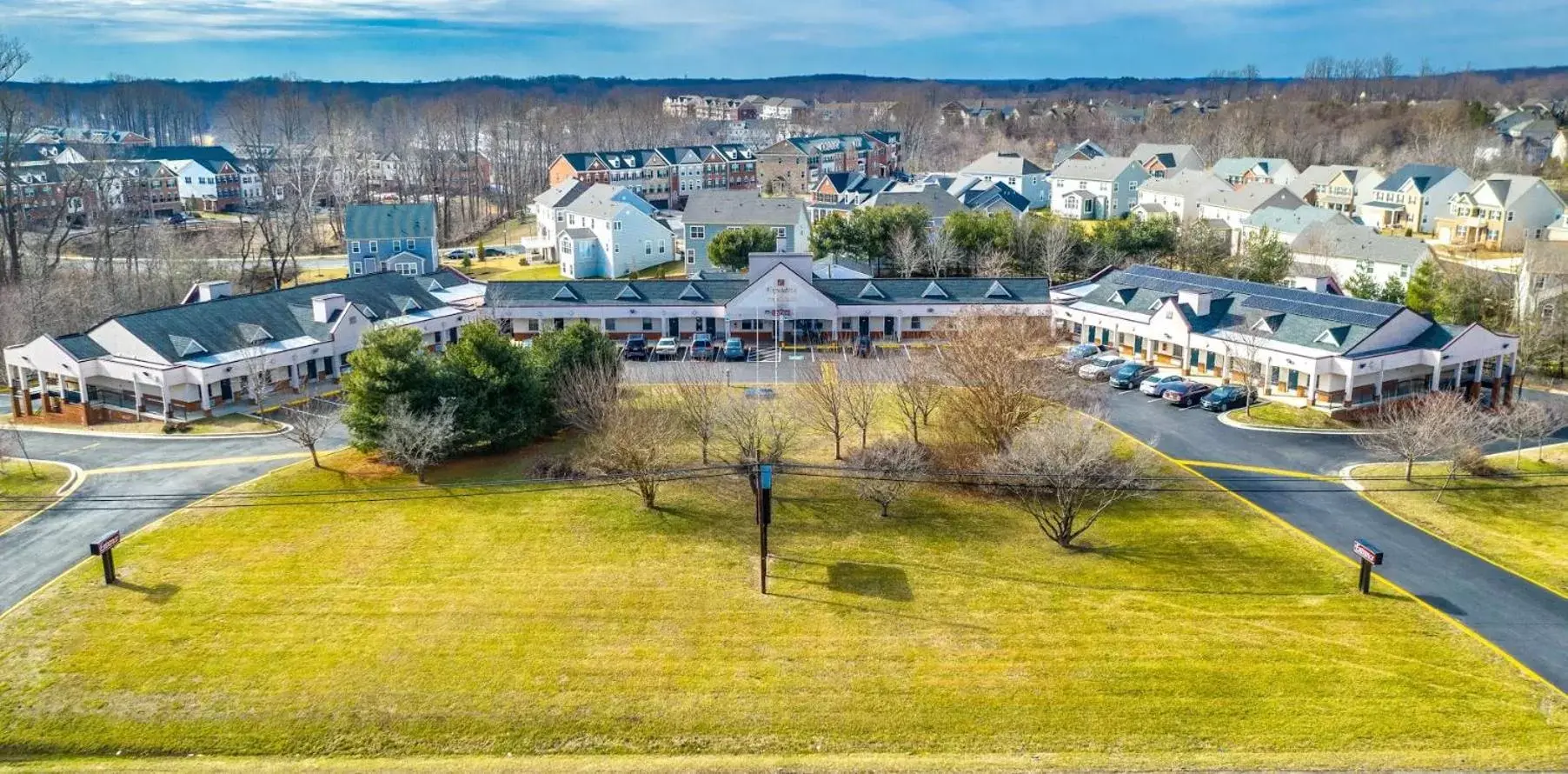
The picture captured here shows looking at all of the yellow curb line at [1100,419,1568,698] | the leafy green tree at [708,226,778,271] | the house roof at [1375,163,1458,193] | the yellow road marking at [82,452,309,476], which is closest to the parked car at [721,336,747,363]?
the leafy green tree at [708,226,778,271]

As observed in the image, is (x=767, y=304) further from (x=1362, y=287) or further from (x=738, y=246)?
(x=1362, y=287)

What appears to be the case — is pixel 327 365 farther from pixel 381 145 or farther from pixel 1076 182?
pixel 381 145

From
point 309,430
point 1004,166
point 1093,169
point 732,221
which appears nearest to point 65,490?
point 309,430

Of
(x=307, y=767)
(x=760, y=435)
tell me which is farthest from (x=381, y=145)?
(x=307, y=767)

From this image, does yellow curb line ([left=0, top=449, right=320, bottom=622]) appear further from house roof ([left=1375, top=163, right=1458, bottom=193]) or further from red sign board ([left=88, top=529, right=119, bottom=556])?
house roof ([left=1375, top=163, right=1458, bottom=193])

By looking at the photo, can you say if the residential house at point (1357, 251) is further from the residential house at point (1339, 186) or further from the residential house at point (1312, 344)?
the residential house at point (1339, 186)

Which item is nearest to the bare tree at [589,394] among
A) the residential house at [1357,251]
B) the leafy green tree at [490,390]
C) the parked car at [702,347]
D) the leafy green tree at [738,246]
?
the leafy green tree at [490,390]
